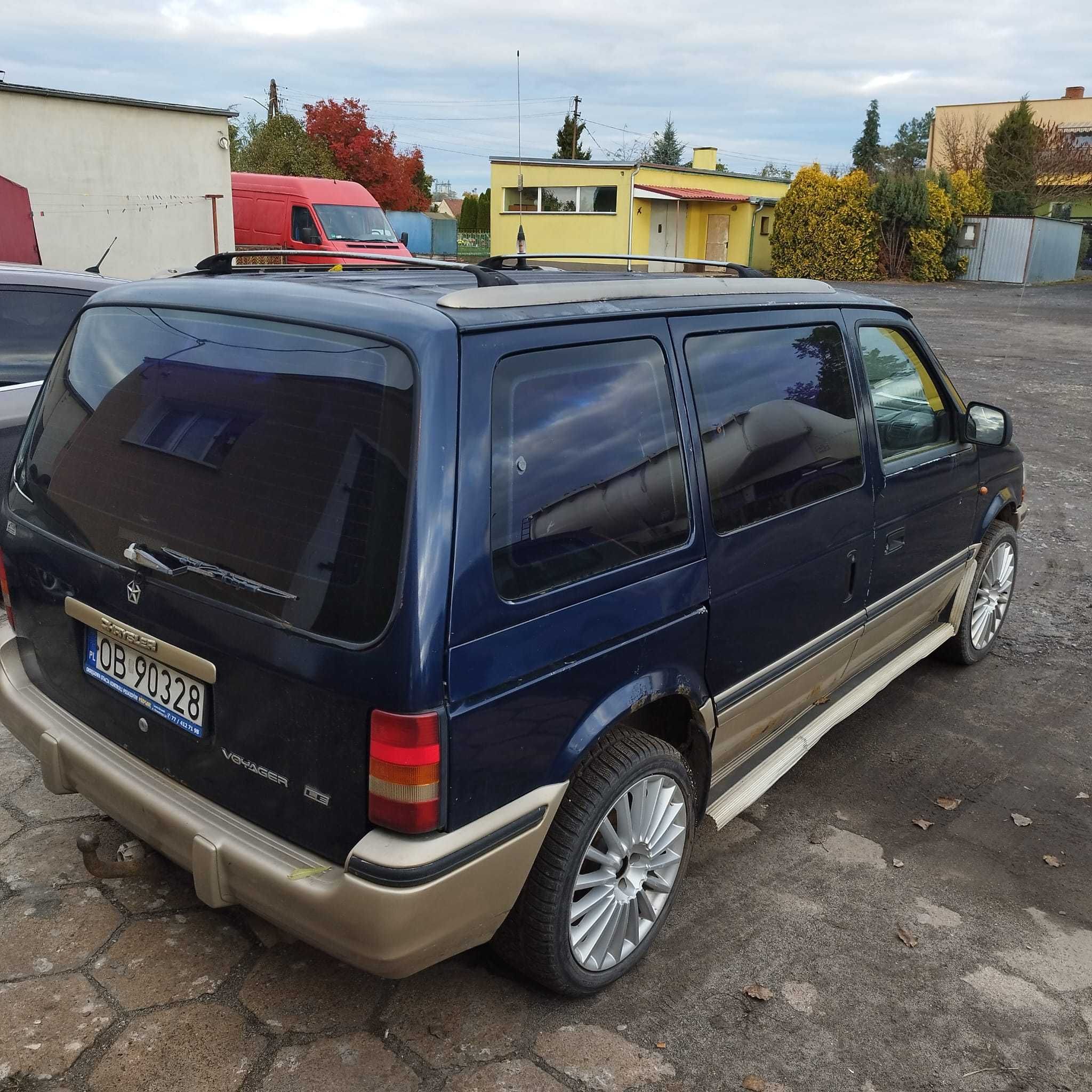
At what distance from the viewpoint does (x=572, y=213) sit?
117ft

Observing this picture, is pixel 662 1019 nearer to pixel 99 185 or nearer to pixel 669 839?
pixel 669 839

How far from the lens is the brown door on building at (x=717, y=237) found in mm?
40625

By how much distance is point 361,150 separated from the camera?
39.8 metres

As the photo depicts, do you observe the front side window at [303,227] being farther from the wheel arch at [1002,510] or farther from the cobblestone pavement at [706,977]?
the cobblestone pavement at [706,977]

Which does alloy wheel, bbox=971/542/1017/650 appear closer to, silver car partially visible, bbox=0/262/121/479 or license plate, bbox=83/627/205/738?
license plate, bbox=83/627/205/738

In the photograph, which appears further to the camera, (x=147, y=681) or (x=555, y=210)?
(x=555, y=210)

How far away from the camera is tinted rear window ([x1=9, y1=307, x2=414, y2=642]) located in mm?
2176

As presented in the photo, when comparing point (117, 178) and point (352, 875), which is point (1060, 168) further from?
point (352, 875)

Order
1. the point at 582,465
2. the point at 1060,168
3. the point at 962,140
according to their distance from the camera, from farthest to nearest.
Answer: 1. the point at 962,140
2. the point at 1060,168
3. the point at 582,465

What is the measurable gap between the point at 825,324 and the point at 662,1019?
91.1 inches

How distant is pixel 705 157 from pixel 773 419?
4805 cm

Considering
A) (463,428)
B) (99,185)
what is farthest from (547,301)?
(99,185)

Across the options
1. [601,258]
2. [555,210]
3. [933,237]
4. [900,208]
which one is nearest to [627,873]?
[601,258]

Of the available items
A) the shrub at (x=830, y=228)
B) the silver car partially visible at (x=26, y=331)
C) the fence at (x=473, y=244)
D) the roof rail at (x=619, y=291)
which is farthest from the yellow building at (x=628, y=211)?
the roof rail at (x=619, y=291)
